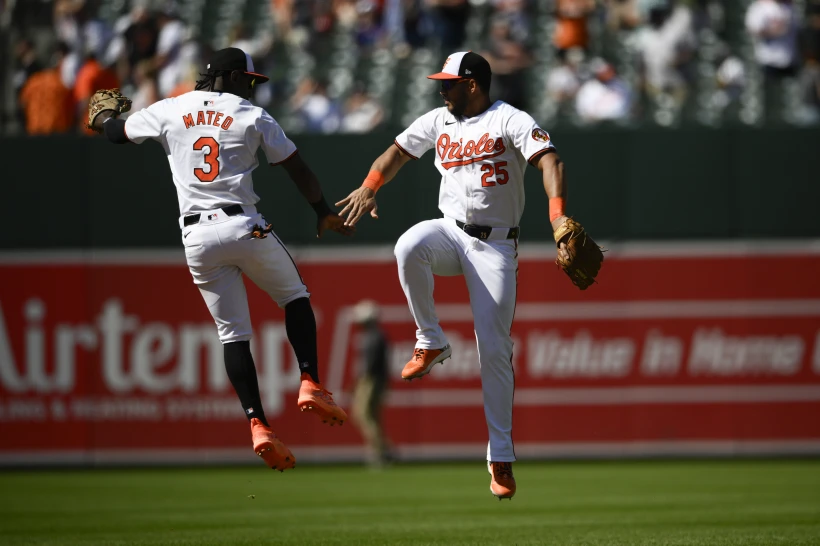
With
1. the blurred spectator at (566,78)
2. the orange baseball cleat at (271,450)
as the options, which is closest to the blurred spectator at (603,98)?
the blurred spectator at (566,78)

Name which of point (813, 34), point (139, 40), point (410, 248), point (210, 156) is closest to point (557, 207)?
point (410, 248)

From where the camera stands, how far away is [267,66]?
19.2 metres

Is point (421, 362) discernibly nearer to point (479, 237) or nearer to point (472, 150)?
point (479, 237)

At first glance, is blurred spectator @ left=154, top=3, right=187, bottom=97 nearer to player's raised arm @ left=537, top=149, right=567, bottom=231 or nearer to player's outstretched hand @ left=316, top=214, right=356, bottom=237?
player's outstretched hand @ left=316, top=214, right=356, bottom=237

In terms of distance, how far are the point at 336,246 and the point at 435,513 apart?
6.23m

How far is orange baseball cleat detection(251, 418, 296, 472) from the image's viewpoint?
26.9 ft

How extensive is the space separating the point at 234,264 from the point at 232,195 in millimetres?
471

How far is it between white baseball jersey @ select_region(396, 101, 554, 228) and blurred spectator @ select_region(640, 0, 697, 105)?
32.7ft

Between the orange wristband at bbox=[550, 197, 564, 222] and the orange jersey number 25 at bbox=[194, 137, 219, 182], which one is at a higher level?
the orange jersey number 25 at bbox=[194, 137, 219, 182]

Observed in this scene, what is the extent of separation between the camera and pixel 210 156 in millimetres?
8289

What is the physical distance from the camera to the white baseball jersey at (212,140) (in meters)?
8.28

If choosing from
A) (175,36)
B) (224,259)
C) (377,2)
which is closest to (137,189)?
(175,36)

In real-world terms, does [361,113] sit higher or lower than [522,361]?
higher

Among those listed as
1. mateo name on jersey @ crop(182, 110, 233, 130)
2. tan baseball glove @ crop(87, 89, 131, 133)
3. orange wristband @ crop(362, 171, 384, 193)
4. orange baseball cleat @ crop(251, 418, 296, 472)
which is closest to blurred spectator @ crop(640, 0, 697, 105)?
orange wristband @ crop(362, 171, 384, 193)
